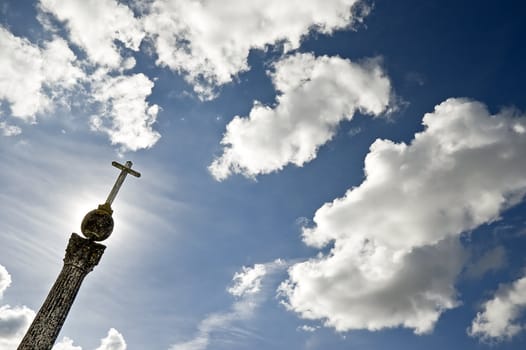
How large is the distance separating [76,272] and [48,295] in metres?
0.70

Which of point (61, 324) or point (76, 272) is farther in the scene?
point (76, 272)

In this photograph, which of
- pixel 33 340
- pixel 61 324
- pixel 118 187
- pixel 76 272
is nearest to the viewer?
pixel 33 340

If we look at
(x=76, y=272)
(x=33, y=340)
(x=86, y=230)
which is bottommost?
(x=33, y=340)

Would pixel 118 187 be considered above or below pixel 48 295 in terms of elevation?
above

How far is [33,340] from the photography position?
23.9 ft

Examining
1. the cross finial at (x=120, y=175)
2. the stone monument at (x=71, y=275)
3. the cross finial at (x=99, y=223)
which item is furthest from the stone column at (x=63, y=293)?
the cross finial at (x=120, y=175)

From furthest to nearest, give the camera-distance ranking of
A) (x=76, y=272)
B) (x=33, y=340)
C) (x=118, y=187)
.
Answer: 1. (x=118, y=187)
2. (x=76, y=272)
3. (x=33, y=340)

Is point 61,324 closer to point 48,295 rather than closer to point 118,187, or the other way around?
point 48,295

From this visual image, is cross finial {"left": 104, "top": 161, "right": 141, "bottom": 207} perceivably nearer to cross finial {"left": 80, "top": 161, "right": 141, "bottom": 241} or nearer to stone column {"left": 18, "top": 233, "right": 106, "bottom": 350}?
cross finial {"left": 80, "top": 161, "right": 141, "bottom": 241}

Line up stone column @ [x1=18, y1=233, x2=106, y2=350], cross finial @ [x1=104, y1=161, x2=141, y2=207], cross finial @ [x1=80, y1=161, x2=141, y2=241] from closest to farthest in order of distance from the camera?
1. stone column @ [x1=18, y1=233, x2=106, y2=350]
2. cross finial @ [x1=80, y1=161, x2=141, y2=241]
3. cross finial @ [x1=104, y1=161, x2=141, y2=207]

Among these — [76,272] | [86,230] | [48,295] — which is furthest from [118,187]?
[48,295]

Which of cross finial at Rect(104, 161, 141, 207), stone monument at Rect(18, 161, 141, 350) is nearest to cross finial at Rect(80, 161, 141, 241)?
stone monument at Rect(18, 161, 141, 350)

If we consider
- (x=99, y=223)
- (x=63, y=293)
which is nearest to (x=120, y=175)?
(x=99, y=223)

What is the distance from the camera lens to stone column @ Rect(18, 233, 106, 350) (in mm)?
7375
